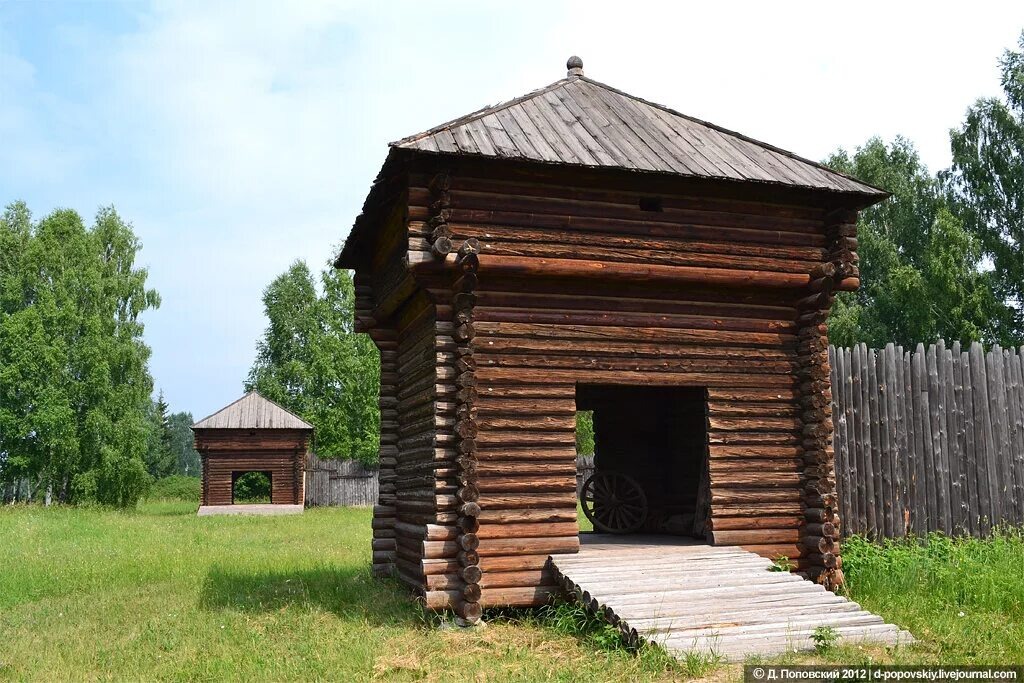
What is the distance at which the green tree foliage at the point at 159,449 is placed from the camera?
61.8 m

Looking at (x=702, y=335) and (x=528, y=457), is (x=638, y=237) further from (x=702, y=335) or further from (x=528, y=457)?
(x=528, y=457)

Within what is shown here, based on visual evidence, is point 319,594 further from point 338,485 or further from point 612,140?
point 338,485

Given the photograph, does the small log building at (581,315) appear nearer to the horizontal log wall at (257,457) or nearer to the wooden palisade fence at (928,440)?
the wooden palisade fence at (928,440)

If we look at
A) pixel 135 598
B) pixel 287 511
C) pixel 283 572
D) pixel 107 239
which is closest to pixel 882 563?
pixel 283 572

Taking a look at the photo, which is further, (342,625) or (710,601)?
(342,625)

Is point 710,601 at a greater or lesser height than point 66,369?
lesser

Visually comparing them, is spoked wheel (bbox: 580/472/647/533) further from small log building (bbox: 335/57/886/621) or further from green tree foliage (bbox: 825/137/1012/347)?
green tree foliage (bbox: 825/137/1012/347)

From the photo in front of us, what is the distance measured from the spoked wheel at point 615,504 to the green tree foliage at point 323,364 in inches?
1054

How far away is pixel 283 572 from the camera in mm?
13227

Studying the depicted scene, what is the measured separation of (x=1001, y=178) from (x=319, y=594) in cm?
2648

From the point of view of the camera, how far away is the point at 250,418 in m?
31.5

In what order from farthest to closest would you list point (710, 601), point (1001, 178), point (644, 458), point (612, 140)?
point (1001, 178) < point (644, 458) < point (612, 140) < point (710, 601)

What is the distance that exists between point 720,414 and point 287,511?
76.4ft

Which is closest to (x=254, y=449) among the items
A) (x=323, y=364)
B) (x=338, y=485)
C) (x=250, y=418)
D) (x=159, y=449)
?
(x=250, y=418)
